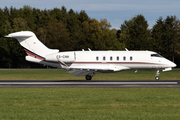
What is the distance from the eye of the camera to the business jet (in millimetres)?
33438

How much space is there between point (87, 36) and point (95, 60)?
54.5m

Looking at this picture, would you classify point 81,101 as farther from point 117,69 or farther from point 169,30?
point 169,30

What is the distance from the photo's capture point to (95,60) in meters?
33.9

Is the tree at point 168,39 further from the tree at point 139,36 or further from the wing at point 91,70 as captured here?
the wing at point 91,70

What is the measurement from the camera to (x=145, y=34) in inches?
2854

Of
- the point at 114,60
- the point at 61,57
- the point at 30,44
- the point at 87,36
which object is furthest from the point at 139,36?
the point at 30,44

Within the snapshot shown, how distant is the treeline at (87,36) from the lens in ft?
235

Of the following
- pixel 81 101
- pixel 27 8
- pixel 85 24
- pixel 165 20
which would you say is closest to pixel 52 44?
pixel 85 24

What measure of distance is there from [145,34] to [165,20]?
7.09 meters

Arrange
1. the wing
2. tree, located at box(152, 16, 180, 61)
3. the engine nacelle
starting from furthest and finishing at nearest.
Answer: tree, located at box(152, 16, 180, 61)
the engine nacelle
the wing

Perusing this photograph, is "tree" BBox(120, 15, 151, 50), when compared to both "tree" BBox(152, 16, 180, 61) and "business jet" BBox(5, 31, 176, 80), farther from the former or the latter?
"business jet" BBox(5, 31, 176, 80)

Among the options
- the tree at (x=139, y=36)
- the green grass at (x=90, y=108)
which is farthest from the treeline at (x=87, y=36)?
the green grass at (x=90, y=108)

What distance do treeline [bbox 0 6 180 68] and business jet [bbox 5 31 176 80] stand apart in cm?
3862

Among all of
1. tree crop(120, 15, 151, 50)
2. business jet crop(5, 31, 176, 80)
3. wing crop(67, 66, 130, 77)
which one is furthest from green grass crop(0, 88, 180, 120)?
tree crop(120, 15, 151, 50)
